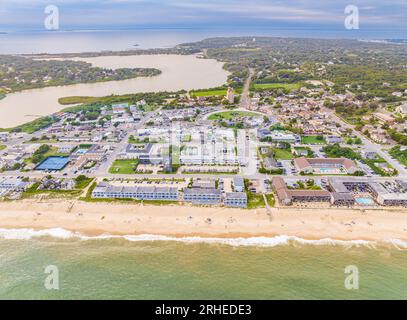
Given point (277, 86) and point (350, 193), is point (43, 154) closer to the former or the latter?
point (350, 193)

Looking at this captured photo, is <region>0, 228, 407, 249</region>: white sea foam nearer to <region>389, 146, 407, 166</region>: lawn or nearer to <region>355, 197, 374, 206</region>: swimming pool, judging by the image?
<region>355, 197, 374, 206</region>: swimming pool

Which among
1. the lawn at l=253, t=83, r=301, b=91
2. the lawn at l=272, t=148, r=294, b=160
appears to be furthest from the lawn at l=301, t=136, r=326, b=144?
the lawn at l=253, t=83, r=301, b=91

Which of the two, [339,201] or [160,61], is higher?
[160,61]

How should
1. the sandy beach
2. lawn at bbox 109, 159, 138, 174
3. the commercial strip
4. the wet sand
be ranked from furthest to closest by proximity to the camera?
the wet sand
lawn at bbox 109, 159, 138, 174
the commercial strip
the sandy beach

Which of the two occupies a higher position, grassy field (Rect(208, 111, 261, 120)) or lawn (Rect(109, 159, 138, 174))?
grassy field (Rect(208, 111, 261, 120))

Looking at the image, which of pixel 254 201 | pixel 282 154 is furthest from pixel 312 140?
pixel 254 201

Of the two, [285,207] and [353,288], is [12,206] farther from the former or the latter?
[353,288]

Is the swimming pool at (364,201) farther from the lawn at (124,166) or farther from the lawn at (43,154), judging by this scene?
the lawn at (43,154)

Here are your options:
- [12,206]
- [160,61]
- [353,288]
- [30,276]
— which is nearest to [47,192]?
[12,206]
